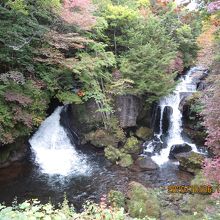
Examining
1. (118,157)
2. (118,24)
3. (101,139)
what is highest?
(118,24)

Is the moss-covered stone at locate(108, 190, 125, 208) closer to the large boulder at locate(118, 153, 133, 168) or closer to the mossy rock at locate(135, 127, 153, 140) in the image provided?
the large boulder at locate(118, 153, 133, 168)

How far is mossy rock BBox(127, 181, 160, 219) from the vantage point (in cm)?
1032

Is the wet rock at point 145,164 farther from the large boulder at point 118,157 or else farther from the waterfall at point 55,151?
the waterfall at point 55,151

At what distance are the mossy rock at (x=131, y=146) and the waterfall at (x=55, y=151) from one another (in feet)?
7.69

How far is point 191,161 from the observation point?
14875 mm

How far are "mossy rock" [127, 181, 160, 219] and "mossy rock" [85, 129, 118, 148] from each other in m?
5.25

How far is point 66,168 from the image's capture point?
1475cm

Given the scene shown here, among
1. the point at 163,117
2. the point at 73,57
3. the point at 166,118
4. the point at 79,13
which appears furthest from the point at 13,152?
the point at 166,118

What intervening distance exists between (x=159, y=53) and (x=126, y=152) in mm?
5833

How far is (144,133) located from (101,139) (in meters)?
2.73

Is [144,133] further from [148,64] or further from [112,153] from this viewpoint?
[148,64]

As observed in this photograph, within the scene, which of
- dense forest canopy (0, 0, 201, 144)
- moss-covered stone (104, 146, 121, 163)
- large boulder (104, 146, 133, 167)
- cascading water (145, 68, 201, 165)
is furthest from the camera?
cascading water (145, 68, 201, 165)

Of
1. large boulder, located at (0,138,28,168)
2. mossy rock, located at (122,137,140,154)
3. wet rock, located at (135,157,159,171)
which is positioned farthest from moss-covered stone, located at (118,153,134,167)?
large boulder, located at (0,138,28,168)

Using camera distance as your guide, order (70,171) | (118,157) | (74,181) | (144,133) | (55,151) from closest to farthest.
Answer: (74,181), (70,171), (118,157), (55,151), (144,133)
